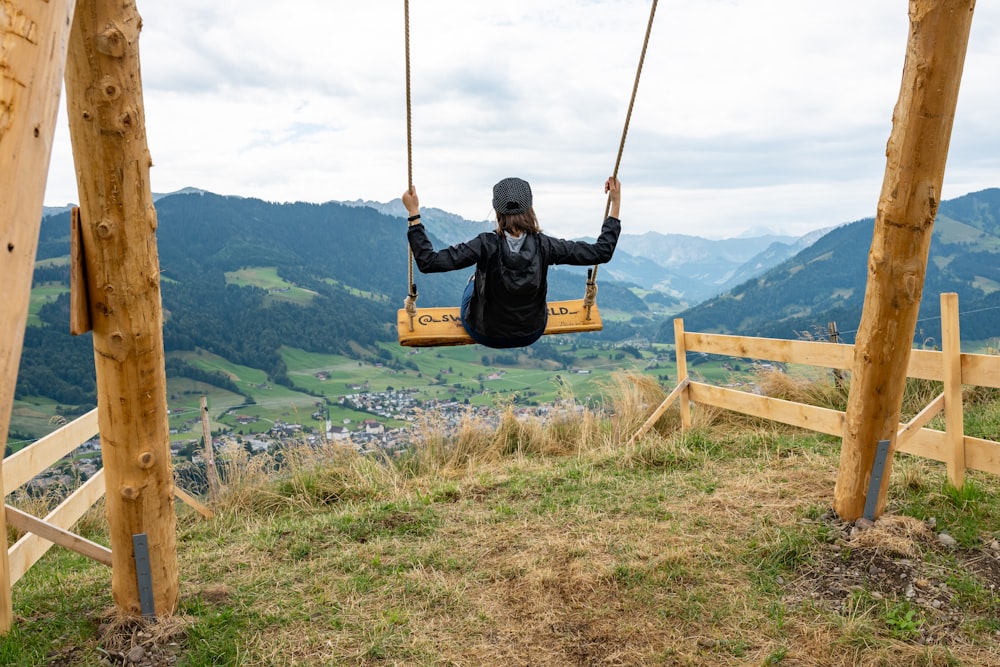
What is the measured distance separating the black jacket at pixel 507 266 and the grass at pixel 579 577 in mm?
1485

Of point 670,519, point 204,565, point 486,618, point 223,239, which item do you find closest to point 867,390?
point 670,519

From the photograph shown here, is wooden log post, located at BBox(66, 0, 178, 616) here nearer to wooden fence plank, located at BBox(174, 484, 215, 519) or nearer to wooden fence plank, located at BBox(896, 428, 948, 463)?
wooden fence plank, located at BBox(174, 484, 215, 519)

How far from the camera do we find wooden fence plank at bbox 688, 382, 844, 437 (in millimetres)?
5348

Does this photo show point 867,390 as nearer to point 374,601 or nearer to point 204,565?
point 374,601

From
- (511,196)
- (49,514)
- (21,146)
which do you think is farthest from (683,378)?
(21,146)

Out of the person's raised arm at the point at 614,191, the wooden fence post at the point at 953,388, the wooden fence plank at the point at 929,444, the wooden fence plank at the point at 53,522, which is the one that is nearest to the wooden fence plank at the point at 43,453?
the wooden fence plank at the point at 53,522

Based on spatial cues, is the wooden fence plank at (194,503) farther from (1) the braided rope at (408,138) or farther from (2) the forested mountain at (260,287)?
(2) the forested mountain at (260,287)

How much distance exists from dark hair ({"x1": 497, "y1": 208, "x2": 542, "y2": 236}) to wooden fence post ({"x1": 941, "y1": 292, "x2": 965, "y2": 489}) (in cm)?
272

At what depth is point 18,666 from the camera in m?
3.26

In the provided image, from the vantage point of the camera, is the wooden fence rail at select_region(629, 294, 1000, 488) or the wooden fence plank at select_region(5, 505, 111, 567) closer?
the wooden fence plank at select_region(5, 505, 111, 567)

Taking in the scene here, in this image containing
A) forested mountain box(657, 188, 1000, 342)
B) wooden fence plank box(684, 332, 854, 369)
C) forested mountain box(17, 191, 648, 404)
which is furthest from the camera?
forested mountain box(657, 188, 1000, 342)

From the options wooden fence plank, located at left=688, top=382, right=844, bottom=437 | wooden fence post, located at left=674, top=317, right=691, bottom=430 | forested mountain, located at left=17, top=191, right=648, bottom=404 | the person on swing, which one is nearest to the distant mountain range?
forested mountain, located at left=17, top=191, right=648, bottom=404

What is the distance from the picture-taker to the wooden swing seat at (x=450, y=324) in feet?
15.5

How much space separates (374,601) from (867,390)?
3053 mm
